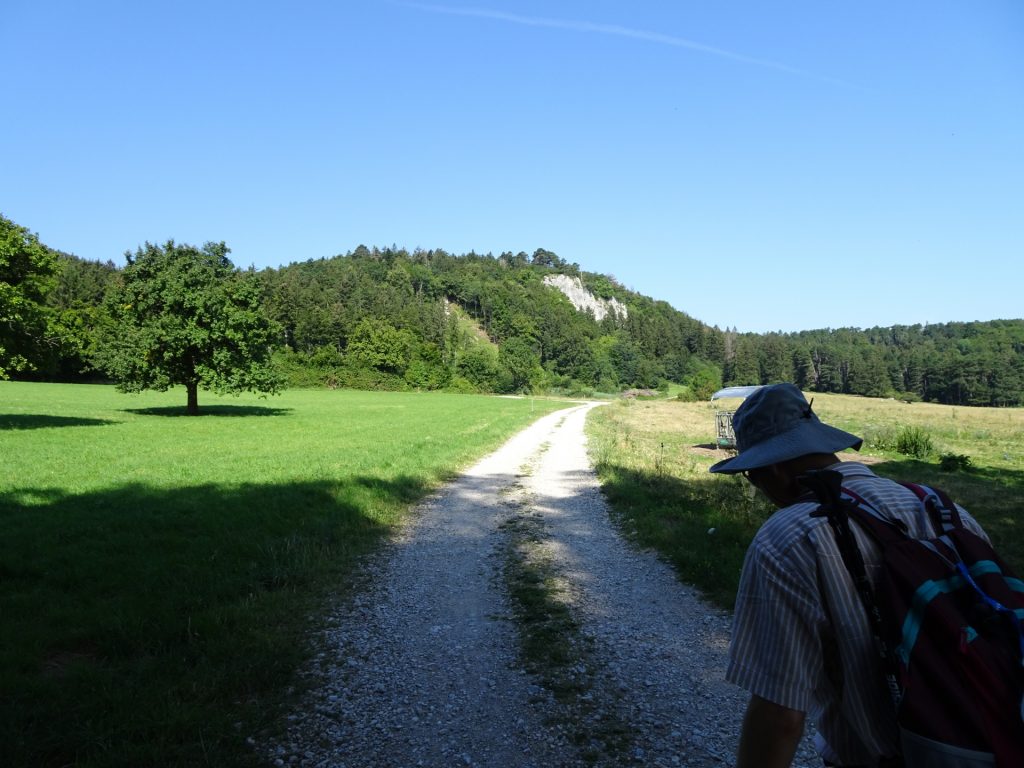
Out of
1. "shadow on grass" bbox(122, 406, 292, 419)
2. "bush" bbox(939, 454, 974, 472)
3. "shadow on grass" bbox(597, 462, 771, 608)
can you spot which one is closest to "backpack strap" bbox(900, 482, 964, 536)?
"shadow on grass" bbox(597, 462, 771, 608)

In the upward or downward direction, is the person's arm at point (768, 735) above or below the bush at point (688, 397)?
above

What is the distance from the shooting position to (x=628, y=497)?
13.0 meters

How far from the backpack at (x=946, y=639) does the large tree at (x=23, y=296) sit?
2891 centimetres

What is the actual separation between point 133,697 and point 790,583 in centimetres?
502

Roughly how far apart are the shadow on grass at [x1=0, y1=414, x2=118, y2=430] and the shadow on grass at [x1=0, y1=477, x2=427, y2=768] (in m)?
19.1

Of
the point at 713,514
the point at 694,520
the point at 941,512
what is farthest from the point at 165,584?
the point at 713,514

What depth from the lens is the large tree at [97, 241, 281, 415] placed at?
32906 millimetres

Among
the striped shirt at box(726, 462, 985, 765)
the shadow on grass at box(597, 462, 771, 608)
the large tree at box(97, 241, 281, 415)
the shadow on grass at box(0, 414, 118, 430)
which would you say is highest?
the large tree at box(97, 241, 281, 415)

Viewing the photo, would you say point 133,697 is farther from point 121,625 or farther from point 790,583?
point 790,583

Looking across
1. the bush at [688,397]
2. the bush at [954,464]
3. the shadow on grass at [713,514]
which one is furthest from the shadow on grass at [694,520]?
the bush at [688,397]

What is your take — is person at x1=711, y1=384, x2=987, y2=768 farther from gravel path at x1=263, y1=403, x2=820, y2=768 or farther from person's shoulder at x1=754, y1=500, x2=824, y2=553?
gravel path at x1=263, y1=403, x2=820, y2=768

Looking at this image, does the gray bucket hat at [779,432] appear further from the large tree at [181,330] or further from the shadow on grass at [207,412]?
the shadow on grass at [207,412]

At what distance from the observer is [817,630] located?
67.4 inches

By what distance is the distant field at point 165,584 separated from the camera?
14.3ft
